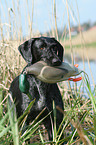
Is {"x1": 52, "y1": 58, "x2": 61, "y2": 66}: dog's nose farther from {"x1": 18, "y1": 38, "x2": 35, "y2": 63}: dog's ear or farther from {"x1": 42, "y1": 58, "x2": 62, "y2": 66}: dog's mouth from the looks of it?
{"x1": 18, "y1": 38, "x2": 35, "y2": 63}: dog's ear

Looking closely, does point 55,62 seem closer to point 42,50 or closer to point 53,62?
point 53,62

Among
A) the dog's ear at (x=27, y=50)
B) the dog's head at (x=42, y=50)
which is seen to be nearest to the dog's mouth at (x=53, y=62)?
the dog's head at (x=42, y=50)

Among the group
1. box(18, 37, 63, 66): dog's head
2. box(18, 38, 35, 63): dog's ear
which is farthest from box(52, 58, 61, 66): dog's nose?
box(18, 38, 35, 63): dog's ear

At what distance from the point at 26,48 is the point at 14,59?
42.6 inches

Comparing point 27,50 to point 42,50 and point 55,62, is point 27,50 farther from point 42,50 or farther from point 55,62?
point 55,62

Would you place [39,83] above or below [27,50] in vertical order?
below

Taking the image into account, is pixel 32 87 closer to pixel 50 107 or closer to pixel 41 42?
pixel 50 107

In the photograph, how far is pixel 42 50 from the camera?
1480 mm

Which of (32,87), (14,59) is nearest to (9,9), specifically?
(14,59)

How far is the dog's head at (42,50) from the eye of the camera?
56.1 inches

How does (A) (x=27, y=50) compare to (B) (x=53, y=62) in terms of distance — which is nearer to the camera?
(B) (x=53, y=62)

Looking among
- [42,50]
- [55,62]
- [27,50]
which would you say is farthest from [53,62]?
[27,50]

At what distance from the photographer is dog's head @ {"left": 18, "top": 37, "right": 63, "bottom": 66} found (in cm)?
142

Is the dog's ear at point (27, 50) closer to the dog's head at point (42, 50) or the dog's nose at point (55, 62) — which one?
the dog's head at point (42, 50)
